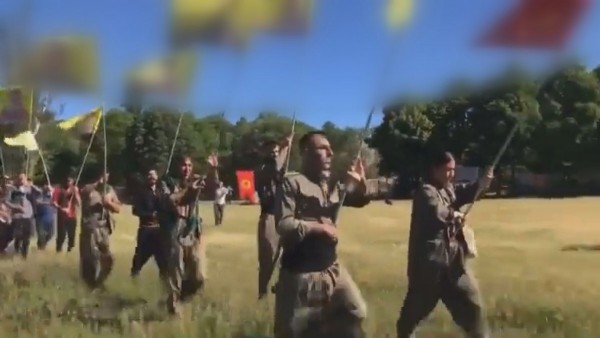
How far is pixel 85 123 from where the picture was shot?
57.1ft

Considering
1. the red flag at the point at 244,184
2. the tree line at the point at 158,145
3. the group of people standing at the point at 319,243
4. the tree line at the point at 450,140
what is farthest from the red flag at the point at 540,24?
the tree line at the point at 158,145

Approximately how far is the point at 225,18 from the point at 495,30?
288 centimetres

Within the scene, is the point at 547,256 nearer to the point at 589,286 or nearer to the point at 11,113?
the point at 589,286

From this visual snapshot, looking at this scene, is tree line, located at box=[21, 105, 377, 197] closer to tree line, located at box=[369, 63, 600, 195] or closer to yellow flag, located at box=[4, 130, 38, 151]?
tree line, located at box=[369, 63, 600, 195]

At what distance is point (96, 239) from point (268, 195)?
3358 mm

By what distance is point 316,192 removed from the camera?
629 centimetres

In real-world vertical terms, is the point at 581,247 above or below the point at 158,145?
below

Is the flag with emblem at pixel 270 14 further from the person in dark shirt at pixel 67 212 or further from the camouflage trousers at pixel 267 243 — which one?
the person in dark shirt at pixel 67 212

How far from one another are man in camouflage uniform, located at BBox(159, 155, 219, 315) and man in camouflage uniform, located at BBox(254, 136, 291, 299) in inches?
19.8

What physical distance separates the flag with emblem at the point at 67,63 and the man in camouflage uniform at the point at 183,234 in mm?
3629

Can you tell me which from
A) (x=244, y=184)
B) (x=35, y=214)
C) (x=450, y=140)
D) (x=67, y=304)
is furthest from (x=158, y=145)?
(x=67, y=304)

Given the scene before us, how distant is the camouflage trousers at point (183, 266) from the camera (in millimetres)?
9133

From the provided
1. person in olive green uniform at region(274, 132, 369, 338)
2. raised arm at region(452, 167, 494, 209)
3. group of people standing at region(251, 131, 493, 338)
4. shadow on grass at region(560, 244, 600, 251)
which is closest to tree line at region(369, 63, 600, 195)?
shadow on grass at region(560, 244, 600, 251)

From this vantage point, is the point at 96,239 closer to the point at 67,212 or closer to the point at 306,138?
the point at 306,138
